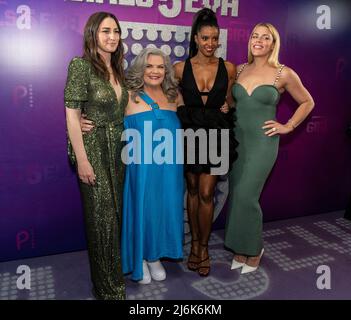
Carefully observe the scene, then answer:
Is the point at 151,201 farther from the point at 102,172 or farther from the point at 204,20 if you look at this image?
the point at 204,20

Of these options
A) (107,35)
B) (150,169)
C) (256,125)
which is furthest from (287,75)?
(107,35)

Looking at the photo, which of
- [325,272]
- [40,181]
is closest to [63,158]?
[40,181]

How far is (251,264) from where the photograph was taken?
118 inches

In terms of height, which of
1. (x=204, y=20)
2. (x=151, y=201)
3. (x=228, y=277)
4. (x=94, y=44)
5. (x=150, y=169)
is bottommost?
(x=228, y=277)

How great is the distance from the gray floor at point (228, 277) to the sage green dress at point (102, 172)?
270mm

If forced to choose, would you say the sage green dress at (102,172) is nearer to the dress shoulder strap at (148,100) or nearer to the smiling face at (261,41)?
the dress shoulder strap at (148,100)

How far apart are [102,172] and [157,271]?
96 centimetres

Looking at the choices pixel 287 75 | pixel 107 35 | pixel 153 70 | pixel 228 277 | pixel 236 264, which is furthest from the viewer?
pixel 236 264

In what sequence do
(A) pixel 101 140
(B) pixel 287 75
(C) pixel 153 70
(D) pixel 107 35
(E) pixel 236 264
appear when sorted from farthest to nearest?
(E) pixel 236 264, (B) pixel 287 75, (C) pixel 153 70, (A) pixel 101 140, (D) pixel 107 35

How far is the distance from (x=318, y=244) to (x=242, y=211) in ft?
3.54

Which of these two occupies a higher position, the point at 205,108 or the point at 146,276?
the point at 205,108

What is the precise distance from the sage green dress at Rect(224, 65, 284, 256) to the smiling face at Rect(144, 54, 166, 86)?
24.4 inches

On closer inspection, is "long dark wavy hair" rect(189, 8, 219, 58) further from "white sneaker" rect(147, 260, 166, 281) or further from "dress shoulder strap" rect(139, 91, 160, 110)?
"white sneaker" rect(147, 260, 166, 281)

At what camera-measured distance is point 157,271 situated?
111 inches
